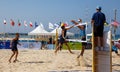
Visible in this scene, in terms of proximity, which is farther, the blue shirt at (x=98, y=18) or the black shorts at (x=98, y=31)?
the blue shirt at (x=98, y=18)

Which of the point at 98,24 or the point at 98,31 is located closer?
the point at 98,31

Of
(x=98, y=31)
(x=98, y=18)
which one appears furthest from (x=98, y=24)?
(x=98, y=31)

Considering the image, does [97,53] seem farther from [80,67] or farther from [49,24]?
[49,24]

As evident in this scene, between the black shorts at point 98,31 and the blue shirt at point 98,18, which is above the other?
the blue shirt at point 98,18

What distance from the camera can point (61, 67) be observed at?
13.5 m

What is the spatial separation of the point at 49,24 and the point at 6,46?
37.8 ft

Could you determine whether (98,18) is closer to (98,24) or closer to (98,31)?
(98,24)

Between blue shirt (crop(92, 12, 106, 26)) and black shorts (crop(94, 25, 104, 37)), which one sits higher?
blue shirt (crop(92, 12, 106, 26))

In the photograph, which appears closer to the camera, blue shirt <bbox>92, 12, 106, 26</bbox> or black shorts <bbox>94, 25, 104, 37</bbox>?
black shorts <bbox>94, 25, 104, 37</bbox>

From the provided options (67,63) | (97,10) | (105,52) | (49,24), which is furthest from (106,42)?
(49,24)

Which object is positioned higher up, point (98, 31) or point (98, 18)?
point (98, 18)

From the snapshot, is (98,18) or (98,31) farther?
(98,18)

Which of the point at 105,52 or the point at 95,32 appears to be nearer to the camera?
the point at 105,52

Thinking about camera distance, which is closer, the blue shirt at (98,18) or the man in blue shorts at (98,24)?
the man in blue shorts at (98,24)
